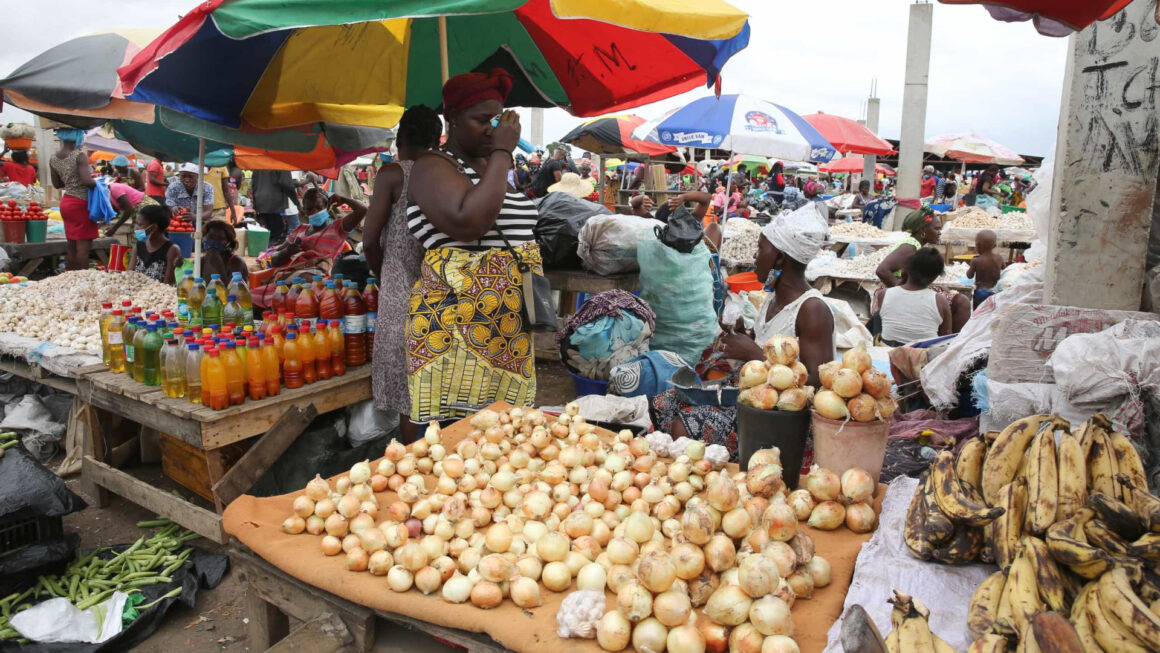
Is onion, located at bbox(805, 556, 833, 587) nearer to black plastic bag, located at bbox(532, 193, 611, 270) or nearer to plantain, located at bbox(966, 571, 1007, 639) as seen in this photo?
plantain, located at bbox(966, 571, 1007, 639)

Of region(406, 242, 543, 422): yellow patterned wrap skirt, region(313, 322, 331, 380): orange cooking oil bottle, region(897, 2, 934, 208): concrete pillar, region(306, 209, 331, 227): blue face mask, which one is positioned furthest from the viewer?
region(897, 2, 934, 208): concrete pillar

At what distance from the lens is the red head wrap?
2977 mm

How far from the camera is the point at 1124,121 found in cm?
283

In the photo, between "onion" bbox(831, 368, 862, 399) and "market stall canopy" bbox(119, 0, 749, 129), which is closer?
"onion" bbox(831, 368, 862, 399)

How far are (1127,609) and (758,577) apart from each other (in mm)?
656

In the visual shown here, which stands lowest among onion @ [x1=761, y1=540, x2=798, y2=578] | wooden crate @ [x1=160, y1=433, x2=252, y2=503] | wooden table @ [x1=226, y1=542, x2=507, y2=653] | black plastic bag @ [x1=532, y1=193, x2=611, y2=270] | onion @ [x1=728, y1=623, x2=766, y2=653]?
wooden crate @ [x1=160, y1=433, x2=252, y2=503]

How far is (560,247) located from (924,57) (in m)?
14.7

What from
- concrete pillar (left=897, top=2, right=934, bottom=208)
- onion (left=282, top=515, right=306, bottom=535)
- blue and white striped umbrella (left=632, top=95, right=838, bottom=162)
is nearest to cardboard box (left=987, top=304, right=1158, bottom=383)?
onion (left=282, top=515, right=306, bottom=535)

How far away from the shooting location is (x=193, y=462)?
387 cm

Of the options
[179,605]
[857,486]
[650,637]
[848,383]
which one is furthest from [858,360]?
[179,605]

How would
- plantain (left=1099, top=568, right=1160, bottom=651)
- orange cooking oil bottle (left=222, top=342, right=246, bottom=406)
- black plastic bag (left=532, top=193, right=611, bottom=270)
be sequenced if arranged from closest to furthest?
plantain (left=1099, top=568, right=1160, bottom=651), orange cooking oil bottle (left=222, top=342, right=246, bottom=406), black plastic bag (left=532, top=193, right=611, bottom=270)

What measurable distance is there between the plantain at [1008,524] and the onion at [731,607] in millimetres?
634

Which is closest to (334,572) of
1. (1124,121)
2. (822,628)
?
(822,628)

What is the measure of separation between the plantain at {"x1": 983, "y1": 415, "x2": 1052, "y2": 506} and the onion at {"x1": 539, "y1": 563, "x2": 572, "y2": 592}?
1107mm
